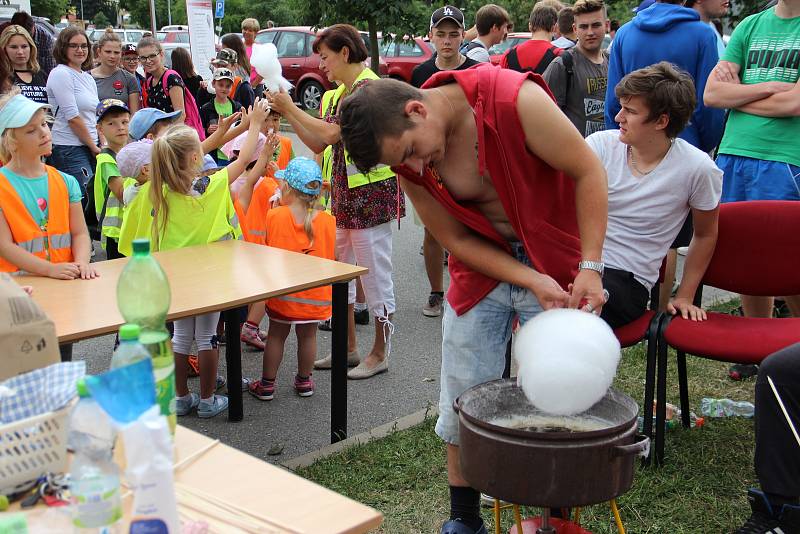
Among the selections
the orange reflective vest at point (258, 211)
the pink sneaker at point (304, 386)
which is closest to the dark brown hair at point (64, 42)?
the orange reflective vest at point (258, 211)

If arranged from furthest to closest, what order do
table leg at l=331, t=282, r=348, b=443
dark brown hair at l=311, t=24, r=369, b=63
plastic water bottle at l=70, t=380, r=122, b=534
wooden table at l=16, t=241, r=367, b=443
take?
dark brown hair at l=311, t=24, r=369, b=63
table leg at l=331, t=282, r=348, b=443
wooden table at l=16, t=241, r=367, b=443
plastic water bottle at l=70, t=380, r=122, b=534

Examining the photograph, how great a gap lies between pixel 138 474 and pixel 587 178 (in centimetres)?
160

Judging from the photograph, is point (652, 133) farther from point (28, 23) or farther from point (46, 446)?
point (28, 23)

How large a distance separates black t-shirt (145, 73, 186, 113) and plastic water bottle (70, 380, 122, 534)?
620 cm

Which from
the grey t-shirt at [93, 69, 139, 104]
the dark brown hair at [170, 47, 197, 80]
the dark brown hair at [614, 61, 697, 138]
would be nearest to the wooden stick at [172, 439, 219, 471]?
the dark brown hair at [614, 61, 697, 138]

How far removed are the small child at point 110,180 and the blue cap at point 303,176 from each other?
3.20 feet

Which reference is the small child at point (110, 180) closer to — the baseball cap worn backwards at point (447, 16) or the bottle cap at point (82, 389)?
the baseball cap worn backwards at point (447, 16)

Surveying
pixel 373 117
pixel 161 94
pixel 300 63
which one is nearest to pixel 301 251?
pixel 373 117

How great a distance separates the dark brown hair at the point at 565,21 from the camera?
701cm

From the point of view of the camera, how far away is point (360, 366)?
4.69 meters

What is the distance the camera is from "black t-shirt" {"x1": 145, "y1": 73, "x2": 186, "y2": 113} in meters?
7.36

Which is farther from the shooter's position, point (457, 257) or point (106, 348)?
point (106, 348)

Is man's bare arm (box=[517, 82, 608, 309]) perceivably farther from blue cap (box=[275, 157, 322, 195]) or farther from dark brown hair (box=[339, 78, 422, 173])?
blue cap (box=[275, 157, 322, 195])

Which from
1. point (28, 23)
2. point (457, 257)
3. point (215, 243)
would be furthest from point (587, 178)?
point (28, 23)
